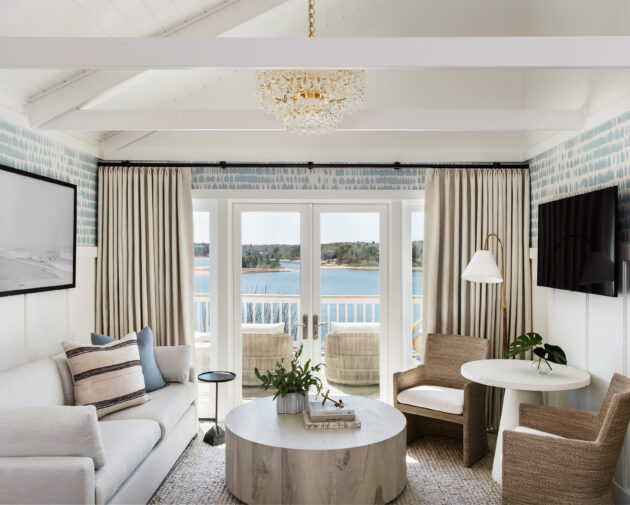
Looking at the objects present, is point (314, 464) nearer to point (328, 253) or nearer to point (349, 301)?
point (349, 301)

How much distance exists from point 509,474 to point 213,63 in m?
2.53

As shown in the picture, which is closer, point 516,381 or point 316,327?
point 516,381

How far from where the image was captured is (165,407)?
3.39 meters

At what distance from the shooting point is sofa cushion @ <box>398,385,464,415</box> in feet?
12.0

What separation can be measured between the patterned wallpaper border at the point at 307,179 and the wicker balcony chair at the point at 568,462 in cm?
231

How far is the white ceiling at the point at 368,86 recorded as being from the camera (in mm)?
3182

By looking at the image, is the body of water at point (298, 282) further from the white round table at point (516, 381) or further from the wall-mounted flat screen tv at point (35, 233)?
the white round table at point (516, 381)

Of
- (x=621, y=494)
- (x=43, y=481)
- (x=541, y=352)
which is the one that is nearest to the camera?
(x=43, y=481)

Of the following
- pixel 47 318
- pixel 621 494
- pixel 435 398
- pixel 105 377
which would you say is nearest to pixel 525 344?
pixel 435 398

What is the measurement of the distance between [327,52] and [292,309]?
2.86 meters

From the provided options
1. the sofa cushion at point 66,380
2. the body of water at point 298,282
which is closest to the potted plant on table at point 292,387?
the sofa cushion at point 66,380

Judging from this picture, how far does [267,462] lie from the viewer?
285 centimetres

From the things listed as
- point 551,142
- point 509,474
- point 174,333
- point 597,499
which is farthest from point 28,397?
point 551,142

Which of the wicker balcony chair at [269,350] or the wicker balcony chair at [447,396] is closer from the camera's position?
the wicker balcony chair at [447,396]
